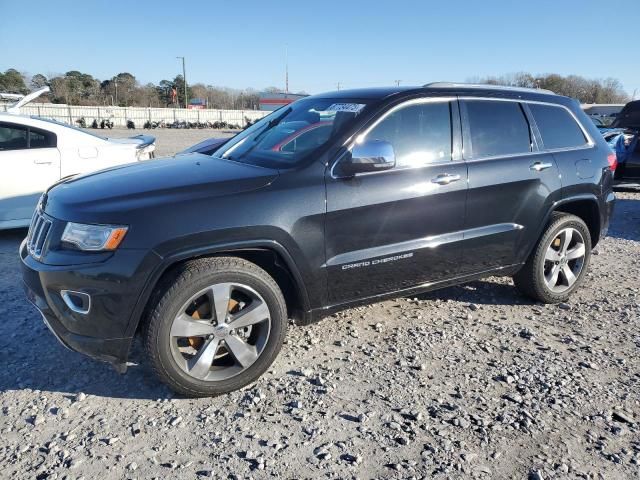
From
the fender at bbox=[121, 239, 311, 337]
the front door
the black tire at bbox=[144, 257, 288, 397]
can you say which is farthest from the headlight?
the front door

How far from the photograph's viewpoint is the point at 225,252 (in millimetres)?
3133

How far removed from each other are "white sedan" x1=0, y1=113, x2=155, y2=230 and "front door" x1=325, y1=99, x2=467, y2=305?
4.54 metres

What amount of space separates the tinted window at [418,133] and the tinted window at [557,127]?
1.06 meters

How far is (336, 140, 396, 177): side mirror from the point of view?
10.8ft

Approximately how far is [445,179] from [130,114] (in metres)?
55.5

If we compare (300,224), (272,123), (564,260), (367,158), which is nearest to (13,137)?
(272,123)

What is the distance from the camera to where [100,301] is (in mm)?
2799

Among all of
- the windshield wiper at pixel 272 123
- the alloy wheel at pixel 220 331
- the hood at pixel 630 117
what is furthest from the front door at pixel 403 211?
the hood at pixel 630 117

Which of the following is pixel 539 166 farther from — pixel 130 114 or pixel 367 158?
pixel 130 114

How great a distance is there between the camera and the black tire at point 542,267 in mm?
4457

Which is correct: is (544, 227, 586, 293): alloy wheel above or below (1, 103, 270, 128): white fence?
below

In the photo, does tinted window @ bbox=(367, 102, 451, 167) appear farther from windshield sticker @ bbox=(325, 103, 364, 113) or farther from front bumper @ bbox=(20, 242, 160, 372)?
front bumper @ bbox=(20, 242, 160, 372)

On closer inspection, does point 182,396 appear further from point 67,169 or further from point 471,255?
point 67,169

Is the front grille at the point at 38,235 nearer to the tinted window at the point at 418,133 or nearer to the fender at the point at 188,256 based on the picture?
the fender at the point at 188,256
